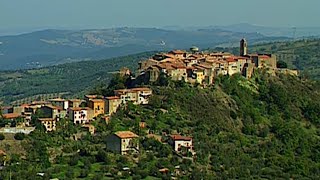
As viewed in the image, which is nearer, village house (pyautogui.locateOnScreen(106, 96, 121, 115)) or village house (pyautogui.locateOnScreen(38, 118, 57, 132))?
village house (pyautogui.locateOnScreen(38, 118, 57, 132))

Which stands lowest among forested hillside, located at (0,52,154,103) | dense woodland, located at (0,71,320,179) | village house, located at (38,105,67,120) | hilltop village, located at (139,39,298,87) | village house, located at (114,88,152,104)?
forested hillside, located at (0,52,154,103)

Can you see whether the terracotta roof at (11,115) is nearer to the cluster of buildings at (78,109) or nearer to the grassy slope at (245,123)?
the cluster of buildings at (78,109)

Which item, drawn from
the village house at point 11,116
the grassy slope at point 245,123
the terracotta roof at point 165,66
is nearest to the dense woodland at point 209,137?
the grassy slope at point 245,123

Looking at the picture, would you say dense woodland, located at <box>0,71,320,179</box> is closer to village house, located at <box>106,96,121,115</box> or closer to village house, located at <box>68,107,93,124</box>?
village house, located at <box>106,96,121,115</box>

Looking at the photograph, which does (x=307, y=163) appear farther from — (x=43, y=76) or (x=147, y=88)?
(x=43, y=76)

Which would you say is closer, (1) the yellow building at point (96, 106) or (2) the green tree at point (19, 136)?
(2) the green tree at point (19, 136)

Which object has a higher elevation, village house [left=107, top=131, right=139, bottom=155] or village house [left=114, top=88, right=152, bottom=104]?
village house [left=114, top=88, right=152, bottom=104]

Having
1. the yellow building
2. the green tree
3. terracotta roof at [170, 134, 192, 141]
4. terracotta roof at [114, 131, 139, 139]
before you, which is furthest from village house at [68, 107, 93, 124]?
terracotta roof at [170, 134, 192, 141]
